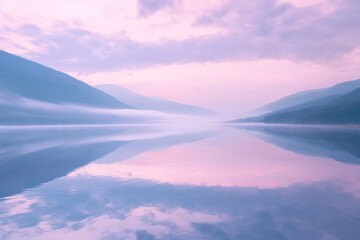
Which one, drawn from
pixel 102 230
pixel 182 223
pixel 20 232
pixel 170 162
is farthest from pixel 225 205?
pixel 170 162

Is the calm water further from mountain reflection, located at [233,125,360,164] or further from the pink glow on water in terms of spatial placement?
mountain reflection, located at [233,125,360,164]

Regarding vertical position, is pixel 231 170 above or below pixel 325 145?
above

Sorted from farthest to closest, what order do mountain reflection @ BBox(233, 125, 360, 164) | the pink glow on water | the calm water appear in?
mountain reflection @ BBox(233, 125, 360, 164)
the pink glow on water
the calm water

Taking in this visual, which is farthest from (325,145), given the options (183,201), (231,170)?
(183,201)

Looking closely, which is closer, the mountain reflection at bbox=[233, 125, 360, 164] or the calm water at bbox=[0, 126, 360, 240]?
the calm water at bbox=[0, 126, 360, 240]

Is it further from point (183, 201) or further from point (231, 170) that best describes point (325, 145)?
point (183, 201)

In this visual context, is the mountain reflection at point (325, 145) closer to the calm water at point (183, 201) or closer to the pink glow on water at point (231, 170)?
the pink glow on water at point (231, 170)

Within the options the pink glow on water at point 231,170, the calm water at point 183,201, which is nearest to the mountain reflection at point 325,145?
the pink glow on water at point 231,170

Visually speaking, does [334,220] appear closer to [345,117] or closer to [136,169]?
[136,169]

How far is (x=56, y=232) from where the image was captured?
13016mm

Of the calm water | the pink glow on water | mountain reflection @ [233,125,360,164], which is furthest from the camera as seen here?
mountain reflection @ [233,125,360,164]

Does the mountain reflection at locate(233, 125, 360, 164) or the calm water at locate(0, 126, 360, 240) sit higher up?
the calm water at locate(0, 126, 360, 240)

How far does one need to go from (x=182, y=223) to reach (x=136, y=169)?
1512 cm

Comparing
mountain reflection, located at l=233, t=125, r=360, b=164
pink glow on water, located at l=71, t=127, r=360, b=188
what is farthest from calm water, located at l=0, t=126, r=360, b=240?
mountain reflection, located at l=233, t=125, r=360, b=164
